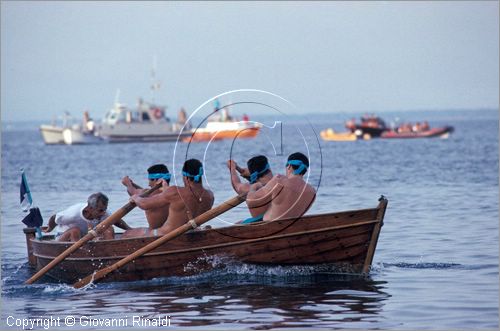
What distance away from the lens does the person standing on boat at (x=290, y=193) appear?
15945 mm

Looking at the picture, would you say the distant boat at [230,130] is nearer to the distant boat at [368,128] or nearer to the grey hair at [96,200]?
the grey hair at [96,200]

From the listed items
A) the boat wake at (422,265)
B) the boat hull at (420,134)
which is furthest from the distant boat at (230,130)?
the boat hull at (420,134)

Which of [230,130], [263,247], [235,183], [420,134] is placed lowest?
[420,134]

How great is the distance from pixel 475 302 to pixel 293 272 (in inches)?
116

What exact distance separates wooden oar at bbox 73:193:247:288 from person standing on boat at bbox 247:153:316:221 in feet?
1.01

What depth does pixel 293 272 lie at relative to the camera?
16453mm

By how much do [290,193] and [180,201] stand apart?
5.85 ft

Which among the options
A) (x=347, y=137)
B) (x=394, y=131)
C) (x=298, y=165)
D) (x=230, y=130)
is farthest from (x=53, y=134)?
(x=298, y=165)

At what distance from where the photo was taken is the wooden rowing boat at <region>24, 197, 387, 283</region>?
52.3 feet

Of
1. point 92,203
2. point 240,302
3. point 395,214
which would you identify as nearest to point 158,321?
point 240,302

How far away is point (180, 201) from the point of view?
16.6 m

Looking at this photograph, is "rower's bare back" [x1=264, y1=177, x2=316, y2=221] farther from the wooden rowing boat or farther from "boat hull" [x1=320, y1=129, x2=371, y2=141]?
"boat hull" [x1=320, y1=129, x2=371, y2=141]

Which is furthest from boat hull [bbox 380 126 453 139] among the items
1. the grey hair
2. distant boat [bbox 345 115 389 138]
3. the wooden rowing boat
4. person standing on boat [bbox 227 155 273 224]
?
person standing on boat [bbox 227 155 273 224]

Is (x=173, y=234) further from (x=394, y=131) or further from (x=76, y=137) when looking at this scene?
(x=76, y=137)
